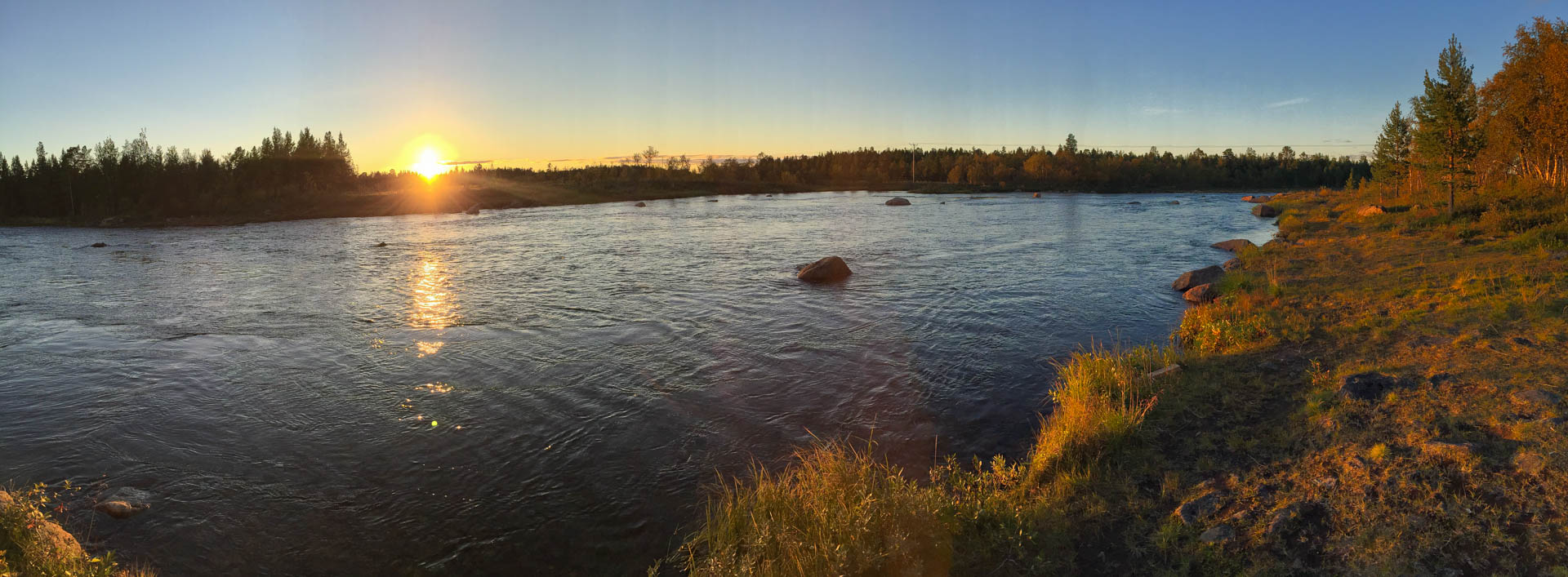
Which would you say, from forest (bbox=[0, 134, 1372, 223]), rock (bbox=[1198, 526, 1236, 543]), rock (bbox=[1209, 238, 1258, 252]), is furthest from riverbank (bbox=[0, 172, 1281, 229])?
rock (bbox=[1198, 526, 1236, 543])

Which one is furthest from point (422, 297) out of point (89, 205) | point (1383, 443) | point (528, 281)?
point (89, 205)

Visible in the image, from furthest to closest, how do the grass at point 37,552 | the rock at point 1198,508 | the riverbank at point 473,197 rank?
the riverbank at point 473,197
the rock at point 1198,508
the grass at point 37,552

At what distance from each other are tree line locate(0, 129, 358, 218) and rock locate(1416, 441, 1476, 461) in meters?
91.8

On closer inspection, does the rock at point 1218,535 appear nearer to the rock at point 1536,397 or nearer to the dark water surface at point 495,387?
the dark water surface at point 495,387

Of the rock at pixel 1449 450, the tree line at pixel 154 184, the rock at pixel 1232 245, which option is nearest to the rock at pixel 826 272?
the rock at pixel 1449 450

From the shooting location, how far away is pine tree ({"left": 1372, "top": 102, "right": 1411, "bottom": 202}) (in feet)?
187

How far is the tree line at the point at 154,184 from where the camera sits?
255 ft

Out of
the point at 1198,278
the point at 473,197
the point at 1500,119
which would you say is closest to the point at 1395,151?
the point at 1500,119

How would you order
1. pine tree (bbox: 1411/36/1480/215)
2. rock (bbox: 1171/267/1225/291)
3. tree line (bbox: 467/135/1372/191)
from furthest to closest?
tree line (bbox: 467/135/1372/191), pine tree (bbox: 1411/36/1480/215), rock (bbox: 1171/267/1225/291)

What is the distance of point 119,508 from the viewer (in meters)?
7.40

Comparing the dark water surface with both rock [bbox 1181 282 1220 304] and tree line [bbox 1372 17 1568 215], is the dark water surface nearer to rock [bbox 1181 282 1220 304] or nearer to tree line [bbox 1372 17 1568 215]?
rock [bbox 1181 282 1220 304]

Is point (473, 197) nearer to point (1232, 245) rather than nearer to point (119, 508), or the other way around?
point (1232, 245)

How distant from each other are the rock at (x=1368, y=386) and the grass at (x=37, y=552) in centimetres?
1213

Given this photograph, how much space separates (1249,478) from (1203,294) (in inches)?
494
